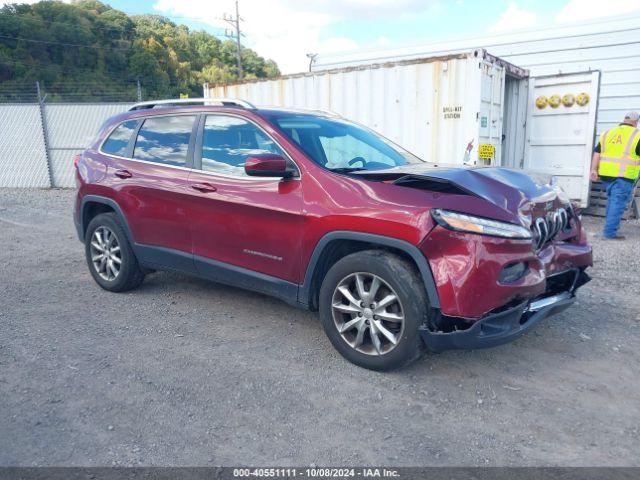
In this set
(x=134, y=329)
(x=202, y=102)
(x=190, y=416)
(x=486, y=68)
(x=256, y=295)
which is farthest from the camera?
(x=486, y=68)

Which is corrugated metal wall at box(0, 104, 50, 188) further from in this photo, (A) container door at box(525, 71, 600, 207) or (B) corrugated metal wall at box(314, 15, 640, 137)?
(A) container door at box(525, 71, 600, 207)

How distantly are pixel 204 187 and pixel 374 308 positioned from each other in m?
1.73

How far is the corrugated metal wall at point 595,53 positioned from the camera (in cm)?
998

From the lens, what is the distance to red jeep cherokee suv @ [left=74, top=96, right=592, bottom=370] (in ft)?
10.1

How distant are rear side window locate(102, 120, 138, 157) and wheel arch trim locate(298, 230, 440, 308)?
2.43 m

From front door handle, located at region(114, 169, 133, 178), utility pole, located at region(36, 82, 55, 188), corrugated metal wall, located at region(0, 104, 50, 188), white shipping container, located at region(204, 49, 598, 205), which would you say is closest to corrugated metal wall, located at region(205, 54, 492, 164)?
white shipping container, located at region(204, 49, 598, 205)

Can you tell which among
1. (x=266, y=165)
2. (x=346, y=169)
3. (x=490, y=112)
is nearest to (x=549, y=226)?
(x=346, y=169)

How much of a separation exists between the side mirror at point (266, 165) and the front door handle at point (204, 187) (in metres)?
0.62

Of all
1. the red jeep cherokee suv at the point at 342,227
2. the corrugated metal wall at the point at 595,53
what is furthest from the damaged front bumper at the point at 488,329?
the corrugated metal wall at the point at 595,53

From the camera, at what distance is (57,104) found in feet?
44.1

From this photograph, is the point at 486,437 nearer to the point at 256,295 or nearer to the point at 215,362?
the point at 215,362

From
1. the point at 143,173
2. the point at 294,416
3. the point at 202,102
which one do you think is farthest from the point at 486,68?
the point at 294,416

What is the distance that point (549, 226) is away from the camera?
351cm

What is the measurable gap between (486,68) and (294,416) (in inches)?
260
